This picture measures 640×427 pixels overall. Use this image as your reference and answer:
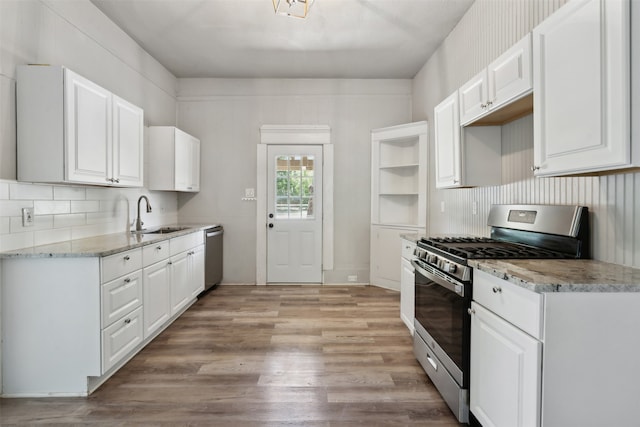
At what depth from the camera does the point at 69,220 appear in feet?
9.10

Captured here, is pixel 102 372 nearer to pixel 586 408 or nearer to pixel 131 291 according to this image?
pixel 131 291

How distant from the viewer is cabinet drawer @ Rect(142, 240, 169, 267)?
111 inches

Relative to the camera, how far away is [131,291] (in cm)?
259

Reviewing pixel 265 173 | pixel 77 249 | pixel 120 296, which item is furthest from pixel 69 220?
pixel 265 173

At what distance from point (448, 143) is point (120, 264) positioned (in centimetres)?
265

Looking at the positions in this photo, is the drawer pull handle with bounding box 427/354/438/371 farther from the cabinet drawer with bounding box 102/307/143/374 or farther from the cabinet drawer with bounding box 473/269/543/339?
the cabinet drawer with bounding box 102/307/143/374

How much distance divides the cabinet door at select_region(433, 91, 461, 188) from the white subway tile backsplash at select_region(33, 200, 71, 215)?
3061mm

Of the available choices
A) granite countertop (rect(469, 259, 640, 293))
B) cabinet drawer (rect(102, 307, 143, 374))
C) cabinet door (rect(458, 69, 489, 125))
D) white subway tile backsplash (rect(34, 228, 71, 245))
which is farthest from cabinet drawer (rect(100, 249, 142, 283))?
cabinet door (rect(458, 69, 489, 125))

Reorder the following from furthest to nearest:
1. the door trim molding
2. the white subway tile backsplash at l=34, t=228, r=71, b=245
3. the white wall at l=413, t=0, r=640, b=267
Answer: the door trim molding, the white subway tile backsplash at l=34, t=228, r=71, b=245, the white wall at l=413, t=0, r=640, b=267

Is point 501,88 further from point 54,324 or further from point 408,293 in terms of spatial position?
point 54,324

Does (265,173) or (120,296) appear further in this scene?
(265,173)

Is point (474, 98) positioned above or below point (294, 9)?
below

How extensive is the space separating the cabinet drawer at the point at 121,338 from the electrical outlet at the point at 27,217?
2.96 feet

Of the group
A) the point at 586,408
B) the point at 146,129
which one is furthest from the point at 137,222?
the point at 586,408
